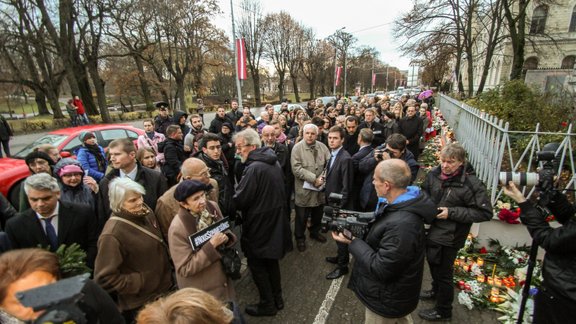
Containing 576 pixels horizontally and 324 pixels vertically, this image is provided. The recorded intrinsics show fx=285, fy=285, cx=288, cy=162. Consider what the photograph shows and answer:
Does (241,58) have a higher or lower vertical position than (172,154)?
higher

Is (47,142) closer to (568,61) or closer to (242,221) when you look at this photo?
(242,221)

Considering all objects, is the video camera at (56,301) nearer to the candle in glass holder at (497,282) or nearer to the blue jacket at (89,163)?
the candle in glass holder at (497,282)

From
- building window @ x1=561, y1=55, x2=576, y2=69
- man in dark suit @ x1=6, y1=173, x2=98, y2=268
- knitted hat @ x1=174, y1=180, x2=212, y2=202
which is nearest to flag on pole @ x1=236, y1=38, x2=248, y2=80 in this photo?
man in dark suit @ x1=6, y1=173, x2=98, y2=268

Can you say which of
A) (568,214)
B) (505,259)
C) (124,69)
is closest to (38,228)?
(568,214)

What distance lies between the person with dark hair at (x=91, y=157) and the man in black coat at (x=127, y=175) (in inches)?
57.1

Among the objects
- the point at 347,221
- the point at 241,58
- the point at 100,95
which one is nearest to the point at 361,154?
the point at 347,221

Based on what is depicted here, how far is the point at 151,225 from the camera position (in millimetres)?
2420

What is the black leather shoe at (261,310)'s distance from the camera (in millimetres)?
3127

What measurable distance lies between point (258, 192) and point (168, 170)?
252 cm

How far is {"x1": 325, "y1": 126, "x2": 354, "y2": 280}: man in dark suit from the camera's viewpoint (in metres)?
3.77

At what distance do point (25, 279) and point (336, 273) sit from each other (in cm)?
320

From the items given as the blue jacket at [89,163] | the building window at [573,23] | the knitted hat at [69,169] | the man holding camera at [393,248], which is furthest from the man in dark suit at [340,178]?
the building window at [573,23]

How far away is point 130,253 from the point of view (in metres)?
2.21

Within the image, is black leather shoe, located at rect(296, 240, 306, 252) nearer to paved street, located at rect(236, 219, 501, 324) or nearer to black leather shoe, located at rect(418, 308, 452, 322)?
paved street, located at rect(236, 219, 501, 324)
